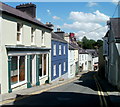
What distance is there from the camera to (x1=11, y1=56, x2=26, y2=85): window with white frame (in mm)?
13373

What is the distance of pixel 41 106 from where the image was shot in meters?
8.82

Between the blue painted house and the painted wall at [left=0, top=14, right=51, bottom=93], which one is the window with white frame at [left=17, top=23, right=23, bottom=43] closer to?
the painted wall at [left=0, top=14, right=51, bottom=93]

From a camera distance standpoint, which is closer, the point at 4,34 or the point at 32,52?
the point at 4,34

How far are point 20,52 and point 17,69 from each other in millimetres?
1277

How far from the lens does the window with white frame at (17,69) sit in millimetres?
13373

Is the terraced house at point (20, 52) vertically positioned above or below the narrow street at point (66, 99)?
above

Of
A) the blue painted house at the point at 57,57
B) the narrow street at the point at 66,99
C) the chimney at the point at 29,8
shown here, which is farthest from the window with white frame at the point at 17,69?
the blue painted house at the point at 57,57

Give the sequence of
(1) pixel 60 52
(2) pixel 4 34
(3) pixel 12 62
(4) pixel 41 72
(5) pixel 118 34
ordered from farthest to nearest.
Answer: (1) pixel 60 52 → (4) pixel 41 72 → (5) pixel 118 34 → (3) pixel 12 62 → (2) pixel 4 34

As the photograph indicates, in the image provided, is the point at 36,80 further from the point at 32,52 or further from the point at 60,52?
the point at 60,52

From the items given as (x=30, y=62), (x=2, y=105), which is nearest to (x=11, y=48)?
(x=30, y=62)

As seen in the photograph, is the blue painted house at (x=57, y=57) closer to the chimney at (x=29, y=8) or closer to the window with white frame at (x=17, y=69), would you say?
the chimney at (x=29, y=8)

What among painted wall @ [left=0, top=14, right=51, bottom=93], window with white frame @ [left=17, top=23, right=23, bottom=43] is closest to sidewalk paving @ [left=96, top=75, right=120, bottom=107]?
painted wall @ [left=0, top=14, right=51, bottom=93]

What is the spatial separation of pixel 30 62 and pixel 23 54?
1643mm

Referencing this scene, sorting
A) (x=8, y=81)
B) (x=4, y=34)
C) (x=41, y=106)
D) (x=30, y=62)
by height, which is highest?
(x=4, y=34)
